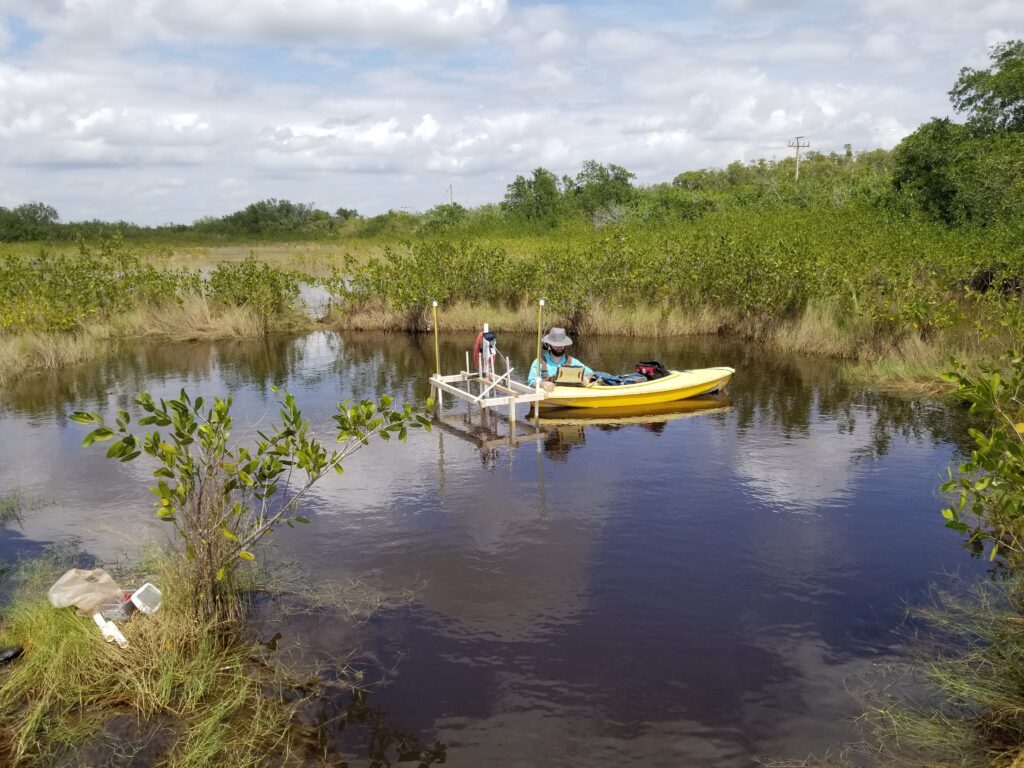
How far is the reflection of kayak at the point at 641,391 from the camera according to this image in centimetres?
1452

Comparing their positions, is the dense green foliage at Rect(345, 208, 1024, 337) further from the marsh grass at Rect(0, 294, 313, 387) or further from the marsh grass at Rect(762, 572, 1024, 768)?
the marsh grass at Rect(762, 572, 1024, 768)

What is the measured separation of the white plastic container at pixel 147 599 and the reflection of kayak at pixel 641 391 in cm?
862

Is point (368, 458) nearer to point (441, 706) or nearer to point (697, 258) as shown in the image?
point (441, 706)

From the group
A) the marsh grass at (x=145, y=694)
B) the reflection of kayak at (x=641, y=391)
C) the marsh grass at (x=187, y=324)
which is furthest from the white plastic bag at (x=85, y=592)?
the marsh grass at (x=187, y=324)

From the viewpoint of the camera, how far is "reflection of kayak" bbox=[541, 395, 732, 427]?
14.7m

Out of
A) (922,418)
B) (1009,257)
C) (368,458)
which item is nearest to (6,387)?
(368,458)

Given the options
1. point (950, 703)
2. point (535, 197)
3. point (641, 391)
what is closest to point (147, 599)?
point (950, 703)

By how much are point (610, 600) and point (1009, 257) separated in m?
15.1

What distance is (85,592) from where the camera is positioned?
7.10 metres

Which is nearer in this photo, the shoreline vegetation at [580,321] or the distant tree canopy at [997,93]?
the shoreline vegetation at [580,321]

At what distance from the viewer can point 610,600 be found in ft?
26.3

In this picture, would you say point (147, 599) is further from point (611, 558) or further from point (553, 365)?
point (553, 365)

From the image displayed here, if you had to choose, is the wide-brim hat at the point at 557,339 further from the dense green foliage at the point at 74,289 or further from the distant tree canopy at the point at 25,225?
the distant tree canopy at the point at 25,225

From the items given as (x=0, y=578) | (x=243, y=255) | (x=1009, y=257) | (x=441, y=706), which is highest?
(x=243, y=255)
